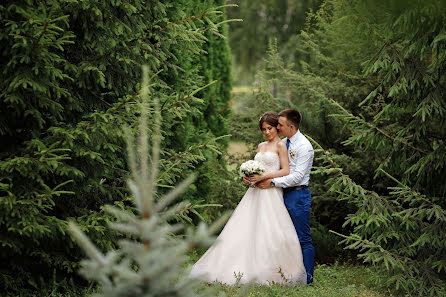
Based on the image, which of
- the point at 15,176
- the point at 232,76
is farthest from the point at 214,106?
the point at 15,176

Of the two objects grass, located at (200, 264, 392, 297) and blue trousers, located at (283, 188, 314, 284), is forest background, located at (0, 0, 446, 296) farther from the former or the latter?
blue trousers, located at (283, 188, 314, 284)

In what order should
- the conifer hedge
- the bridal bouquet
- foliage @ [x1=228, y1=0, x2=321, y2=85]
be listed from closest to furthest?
1. the conifer hedge
2. the bridal bouquet
3. foliage @ [x1=228, y1=0, x2=321, y2=85]

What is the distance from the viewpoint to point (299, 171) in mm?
6238

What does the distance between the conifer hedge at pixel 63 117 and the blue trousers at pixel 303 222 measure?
1711 millimetres

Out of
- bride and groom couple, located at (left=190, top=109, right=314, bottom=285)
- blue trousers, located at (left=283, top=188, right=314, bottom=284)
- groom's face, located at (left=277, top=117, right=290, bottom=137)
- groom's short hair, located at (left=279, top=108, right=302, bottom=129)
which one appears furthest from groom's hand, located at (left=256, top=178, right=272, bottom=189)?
groom's short hair, located at (left=279, top=108, right=302, bottom=129)

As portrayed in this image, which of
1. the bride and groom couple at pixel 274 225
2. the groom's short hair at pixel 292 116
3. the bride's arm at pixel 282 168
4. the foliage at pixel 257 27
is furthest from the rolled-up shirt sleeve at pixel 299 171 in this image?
the foliage at pixel 257 27

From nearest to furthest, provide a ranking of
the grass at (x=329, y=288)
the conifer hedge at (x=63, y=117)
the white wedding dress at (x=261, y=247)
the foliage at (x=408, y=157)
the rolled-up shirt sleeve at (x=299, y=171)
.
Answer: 1. the conifer hedge at (x=63, y=117)
2. the foliage at (x=408, y=157)
3. the grass at (x=329, y=288)
4. the white wedding dress at (x=261, y=247)
5. the rolled-up shirt sleeve at (x=299, y=171)

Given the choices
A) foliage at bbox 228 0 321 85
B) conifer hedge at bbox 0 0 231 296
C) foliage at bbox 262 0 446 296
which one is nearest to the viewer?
conifer hedge at bbox 0 0 231 296

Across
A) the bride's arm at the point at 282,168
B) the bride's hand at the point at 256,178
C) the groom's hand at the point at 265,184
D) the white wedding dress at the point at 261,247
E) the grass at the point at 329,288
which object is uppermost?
the bride's arm at the point at 282,168

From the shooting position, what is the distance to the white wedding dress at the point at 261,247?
242 inches

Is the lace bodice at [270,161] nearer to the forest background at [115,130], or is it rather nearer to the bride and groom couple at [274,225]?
the bride and groom couple at [274,225]

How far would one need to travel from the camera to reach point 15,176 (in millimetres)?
4332

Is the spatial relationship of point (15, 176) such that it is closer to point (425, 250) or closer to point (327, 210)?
point (425, 250)

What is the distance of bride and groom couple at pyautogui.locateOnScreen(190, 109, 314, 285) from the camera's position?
20.2 ft
